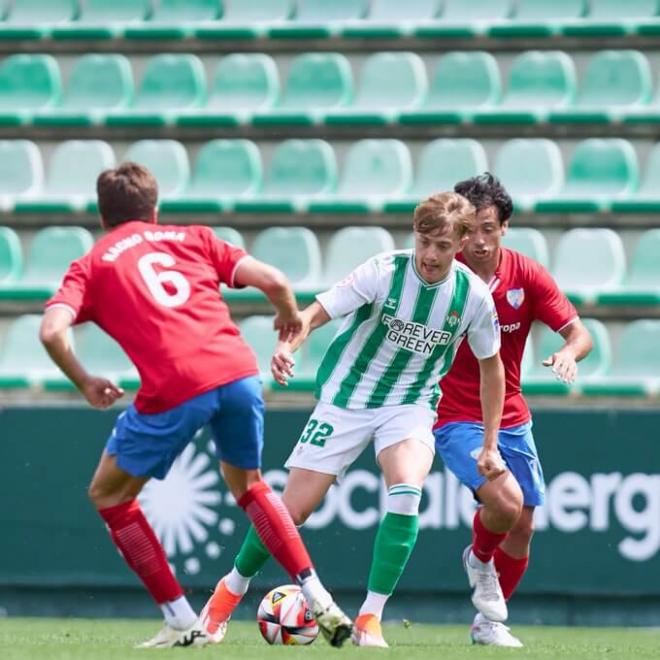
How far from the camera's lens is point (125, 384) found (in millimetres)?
8867

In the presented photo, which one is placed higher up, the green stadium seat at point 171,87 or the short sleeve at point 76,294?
the short sleeve at point 76,294

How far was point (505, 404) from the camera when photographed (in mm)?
6410

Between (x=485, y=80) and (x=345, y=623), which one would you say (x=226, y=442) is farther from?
(x=485, y=80)

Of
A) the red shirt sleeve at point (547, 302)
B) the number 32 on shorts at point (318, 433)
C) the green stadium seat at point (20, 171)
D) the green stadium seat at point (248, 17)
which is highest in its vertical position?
the green stadium seat at point (248, 17)

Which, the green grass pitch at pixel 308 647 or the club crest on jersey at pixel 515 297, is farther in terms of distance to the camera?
the club crest on jersey at pixel 515 297

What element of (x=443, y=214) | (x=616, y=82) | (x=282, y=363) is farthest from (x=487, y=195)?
(x=616, y=82)

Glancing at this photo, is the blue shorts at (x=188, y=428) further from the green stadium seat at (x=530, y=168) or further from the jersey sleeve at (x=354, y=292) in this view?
the green stadium seat at (x=530, y=168)

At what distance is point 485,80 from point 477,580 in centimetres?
471

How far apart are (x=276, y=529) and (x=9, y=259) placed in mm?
5086

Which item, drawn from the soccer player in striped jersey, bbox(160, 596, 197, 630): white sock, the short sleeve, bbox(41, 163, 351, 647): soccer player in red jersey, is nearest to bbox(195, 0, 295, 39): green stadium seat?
the soccer player in striped jersey

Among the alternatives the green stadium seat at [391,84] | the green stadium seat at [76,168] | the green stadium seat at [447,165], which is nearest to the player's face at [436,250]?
the green stadium seat at [447,165]

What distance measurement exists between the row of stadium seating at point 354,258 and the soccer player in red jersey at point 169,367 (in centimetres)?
401

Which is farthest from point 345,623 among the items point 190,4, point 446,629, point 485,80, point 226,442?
point 190,4

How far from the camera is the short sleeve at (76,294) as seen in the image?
16.0 feet
